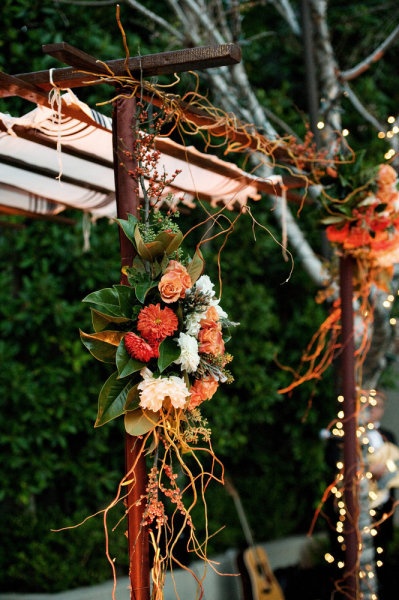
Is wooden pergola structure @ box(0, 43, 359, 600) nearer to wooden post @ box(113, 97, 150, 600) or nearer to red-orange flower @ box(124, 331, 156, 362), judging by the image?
wooden post @ box(113, 97, 150, 600)

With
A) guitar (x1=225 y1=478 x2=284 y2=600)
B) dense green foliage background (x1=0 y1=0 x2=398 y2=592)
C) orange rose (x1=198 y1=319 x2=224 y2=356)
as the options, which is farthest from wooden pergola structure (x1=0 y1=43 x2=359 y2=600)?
guitar (x1=225 y1=478 x2=284 y2=600)

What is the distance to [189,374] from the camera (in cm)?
238

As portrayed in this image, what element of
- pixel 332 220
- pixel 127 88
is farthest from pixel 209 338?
pixel 332 220

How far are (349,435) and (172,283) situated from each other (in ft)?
6.24

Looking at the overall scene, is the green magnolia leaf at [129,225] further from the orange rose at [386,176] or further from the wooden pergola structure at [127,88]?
the orange rose at [386,176]

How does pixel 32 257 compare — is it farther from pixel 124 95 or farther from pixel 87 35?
pixel 124 95

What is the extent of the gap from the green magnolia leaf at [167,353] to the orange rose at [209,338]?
9 cm

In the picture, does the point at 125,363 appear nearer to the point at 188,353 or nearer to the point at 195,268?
the point at 188,353

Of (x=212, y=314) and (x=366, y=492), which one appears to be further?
(x=366, y=492)

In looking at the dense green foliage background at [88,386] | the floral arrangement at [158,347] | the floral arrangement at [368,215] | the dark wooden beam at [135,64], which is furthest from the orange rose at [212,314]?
the dense green foliage background at [88,386]

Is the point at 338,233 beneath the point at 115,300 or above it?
above

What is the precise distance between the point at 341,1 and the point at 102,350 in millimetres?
6215

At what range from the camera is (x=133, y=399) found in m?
2.33

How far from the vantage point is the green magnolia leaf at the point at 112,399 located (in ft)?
7.52
